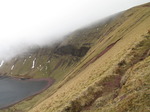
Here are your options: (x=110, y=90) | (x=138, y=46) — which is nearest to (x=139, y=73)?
(x=110, y=90)

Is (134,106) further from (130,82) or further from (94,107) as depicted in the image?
(94,107)

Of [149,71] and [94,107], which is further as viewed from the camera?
[94,107]

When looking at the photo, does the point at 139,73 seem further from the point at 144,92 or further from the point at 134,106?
the point at 134,106

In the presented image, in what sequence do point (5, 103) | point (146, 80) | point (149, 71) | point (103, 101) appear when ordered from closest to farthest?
point (146, 80) → point (149, 71) → point (103, 101) → point (5, 103)

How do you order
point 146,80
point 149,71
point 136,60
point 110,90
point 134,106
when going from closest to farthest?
point 134,106 < point 146,80 < point 149,71 < point 110,90 < point 136,60

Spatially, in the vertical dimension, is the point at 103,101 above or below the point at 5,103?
above

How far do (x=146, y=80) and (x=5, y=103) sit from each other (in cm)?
18381

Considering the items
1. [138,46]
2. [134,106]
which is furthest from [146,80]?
[138,46]

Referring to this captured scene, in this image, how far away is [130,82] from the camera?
1155 inches

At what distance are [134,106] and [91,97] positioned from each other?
13.5m

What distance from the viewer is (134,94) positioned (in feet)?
79.3

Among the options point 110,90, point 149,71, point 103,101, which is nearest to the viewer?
point 149,71

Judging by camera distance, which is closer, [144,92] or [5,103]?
[144,92]

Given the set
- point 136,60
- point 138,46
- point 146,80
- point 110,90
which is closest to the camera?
point 146,80
